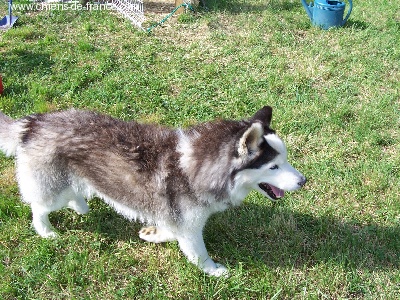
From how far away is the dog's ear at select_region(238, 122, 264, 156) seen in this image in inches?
97.0

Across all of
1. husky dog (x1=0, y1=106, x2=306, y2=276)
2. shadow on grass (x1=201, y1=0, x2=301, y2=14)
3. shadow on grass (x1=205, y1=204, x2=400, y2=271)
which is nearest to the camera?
husky dog (x1=0, y1=106, x2=306, y2=276)

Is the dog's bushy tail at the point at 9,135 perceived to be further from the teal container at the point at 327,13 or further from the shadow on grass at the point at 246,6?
the teal container at the point at 327,13

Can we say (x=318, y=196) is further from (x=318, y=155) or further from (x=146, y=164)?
(x=146, y=164)

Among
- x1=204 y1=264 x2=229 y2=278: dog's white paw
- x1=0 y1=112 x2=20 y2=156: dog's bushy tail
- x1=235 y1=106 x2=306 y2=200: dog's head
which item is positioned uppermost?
x1=235 y1=106 x2=306 y2=200: dog's head

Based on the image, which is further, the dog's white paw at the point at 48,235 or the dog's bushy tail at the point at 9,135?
the dog's white paw at the point at 48,235

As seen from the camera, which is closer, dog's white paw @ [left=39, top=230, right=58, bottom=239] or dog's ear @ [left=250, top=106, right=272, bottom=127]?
dog's ear @ [left=250, top=106, right=272, bottom=127]

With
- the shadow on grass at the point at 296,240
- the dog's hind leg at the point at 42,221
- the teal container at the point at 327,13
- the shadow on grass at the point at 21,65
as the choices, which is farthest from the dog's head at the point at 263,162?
the teal container at the point at 327,13

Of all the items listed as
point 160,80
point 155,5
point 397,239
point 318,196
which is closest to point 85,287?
point 318,196

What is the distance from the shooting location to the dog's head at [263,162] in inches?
100

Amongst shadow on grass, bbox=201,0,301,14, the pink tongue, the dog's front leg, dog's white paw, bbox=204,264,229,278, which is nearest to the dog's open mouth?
the pink tongue

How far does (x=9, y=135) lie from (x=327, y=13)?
582 centimetres

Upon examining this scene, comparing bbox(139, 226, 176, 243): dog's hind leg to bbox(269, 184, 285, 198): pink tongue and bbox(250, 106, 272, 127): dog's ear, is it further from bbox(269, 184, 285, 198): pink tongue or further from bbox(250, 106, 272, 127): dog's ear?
bbox(250, 106, 272, 127): dog's ear

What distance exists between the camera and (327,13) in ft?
22.8

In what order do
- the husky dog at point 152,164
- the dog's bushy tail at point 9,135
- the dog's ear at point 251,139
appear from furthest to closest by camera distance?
1. the dog's bushy tail at point 9,135
2. the husky dog at point 152,164
3. the dog's ear at point 251,139
